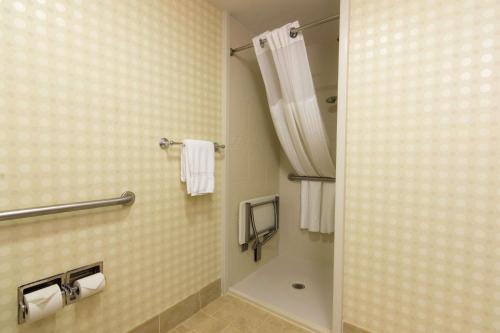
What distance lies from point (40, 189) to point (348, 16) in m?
1.59

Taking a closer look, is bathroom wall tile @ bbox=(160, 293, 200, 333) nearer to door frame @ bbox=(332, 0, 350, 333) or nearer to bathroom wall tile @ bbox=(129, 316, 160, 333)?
bathroom wall tile @ bbox=(129, 316, 160, 333)

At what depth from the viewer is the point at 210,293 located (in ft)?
5.48

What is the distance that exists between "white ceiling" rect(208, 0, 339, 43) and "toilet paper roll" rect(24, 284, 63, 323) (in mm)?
1767

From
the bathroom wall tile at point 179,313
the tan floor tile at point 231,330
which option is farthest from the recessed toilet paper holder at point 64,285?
the tan floor tile at point 231,330

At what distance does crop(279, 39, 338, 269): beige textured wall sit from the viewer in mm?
2227

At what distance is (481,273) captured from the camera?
3.25ft

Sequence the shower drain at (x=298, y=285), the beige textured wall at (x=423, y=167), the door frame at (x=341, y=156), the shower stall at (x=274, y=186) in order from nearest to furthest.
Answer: the beige textured wall at (x=423, y=167), the door frame at (x=341, y=156), the shower stall at (x=274, y=186), the shower drain at (x=298, y=285)

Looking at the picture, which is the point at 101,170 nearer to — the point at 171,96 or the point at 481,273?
the point at 171,96

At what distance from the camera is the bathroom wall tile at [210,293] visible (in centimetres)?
161

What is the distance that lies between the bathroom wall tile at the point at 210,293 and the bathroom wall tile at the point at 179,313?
0.14ft

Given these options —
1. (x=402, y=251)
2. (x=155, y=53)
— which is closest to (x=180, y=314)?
(x=402, y=251)

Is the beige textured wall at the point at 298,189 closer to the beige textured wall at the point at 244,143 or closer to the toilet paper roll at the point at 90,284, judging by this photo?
the beige textured wall at the point at 244,143

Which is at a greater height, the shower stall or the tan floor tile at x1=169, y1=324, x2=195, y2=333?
the shower stall

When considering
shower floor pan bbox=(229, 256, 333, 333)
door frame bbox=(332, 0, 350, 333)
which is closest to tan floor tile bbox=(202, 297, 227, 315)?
shower floor pan bbox=(229, 256, 333, 333)
